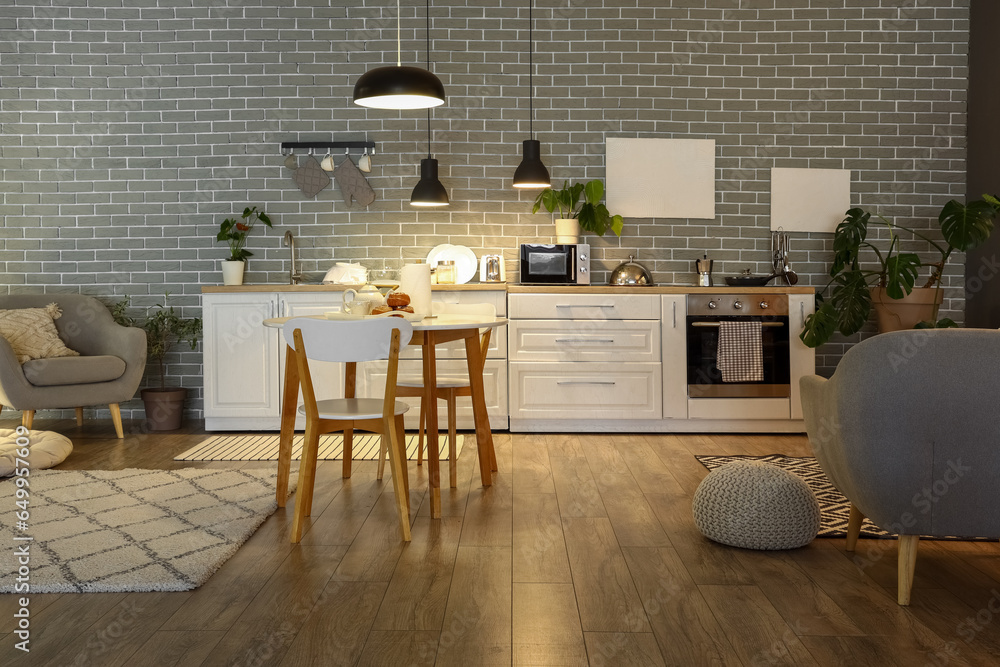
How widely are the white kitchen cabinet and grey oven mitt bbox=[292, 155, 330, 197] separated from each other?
7.77ft

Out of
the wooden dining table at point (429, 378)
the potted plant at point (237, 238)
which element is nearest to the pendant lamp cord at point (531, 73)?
the potted plant at point (237, 238)

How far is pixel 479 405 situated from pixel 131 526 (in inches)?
58.1

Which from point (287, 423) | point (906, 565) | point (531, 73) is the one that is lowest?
point (906, 565)

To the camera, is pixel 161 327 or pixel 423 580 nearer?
pixel 423 580

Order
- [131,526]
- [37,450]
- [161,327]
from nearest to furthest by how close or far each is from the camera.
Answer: [131,526]
[37,450]
[161,327]

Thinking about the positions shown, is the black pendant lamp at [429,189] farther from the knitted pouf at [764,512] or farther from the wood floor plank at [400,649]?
the wood floor plank at [400,649]

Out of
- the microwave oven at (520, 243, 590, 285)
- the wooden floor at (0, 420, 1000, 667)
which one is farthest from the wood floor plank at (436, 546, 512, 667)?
the microwave oven at (520, 243, 590, 285)

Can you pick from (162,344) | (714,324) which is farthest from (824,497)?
(162,344)

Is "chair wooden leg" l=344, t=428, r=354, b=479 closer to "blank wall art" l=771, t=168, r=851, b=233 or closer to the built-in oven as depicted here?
the built-in oven

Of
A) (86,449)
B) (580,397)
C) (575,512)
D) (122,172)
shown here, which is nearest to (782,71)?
(580,397)

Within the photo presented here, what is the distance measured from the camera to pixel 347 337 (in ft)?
9.69

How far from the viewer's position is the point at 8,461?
3.88 metres

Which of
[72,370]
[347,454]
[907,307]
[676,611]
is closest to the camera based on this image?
[676,611]

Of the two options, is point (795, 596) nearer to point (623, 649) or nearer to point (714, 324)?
point (623, 649)
